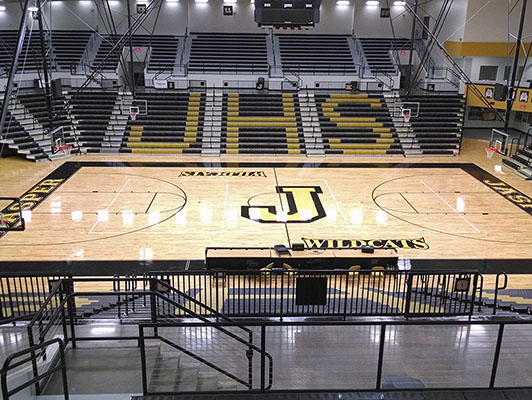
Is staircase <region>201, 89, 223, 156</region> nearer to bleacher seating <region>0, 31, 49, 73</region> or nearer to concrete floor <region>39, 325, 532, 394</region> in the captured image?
bleacher seating <region>0, 31, 49, 73</region>

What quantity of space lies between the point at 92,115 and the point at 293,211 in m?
13.4

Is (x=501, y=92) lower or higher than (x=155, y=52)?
lower

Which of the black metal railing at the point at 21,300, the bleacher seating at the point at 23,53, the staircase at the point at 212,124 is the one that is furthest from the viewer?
the bleacher seating at the point at 23,53

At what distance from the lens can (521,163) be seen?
21359mm

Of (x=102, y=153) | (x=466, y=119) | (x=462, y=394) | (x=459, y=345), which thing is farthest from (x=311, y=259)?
(x=466, y=119)

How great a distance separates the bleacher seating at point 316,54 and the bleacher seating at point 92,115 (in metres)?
9.78

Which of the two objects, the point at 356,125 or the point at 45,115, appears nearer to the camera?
the point at 45,115

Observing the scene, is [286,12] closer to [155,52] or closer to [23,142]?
[23,142]

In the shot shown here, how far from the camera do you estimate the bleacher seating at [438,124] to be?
950 inches

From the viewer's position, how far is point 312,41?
31.9 meters

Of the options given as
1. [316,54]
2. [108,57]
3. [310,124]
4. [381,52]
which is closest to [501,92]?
[310,124]

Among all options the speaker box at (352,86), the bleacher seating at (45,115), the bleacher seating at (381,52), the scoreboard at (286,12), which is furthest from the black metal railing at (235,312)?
the bleacher seating at (381,52)

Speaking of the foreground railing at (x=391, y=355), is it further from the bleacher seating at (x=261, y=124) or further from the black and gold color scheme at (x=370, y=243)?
the bleacher seating at (x=261, y=124)

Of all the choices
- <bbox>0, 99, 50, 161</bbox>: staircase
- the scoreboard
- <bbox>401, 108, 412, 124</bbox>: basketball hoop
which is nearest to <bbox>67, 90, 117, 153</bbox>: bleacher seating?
<bbox>0, 99, 50, 161</bbox>: staircase
